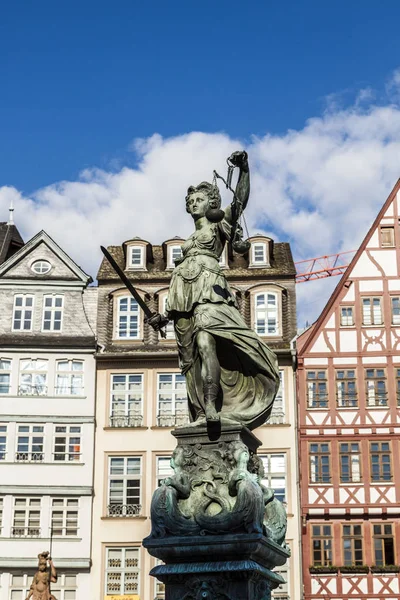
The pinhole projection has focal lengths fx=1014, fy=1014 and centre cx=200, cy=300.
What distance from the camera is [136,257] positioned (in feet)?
124

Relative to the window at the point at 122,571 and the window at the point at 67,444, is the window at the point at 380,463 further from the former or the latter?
the window at the point at 67,444

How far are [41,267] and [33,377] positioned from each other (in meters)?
4.35

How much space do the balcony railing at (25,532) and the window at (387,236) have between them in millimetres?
15282

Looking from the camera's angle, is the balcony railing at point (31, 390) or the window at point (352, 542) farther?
the balcony railing at point (31, 390)

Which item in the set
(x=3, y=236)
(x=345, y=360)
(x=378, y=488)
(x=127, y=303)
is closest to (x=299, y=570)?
(x=378, y=488)

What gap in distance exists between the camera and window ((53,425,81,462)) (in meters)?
34.3

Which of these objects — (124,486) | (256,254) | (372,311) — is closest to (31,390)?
(124,486)

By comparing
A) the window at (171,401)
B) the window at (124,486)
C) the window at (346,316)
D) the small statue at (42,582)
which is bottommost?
the small statue at (42,582)

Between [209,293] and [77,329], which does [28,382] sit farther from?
[209,293]

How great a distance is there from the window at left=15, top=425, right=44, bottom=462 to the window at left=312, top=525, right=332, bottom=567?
372 inches

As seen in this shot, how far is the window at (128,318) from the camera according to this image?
3625 cm

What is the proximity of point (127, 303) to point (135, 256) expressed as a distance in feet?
7.10

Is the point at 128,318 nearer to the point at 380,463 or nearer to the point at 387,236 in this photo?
the point at 387,236

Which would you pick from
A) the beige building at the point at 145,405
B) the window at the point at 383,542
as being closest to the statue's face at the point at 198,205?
the beige building at the point at 145,405
